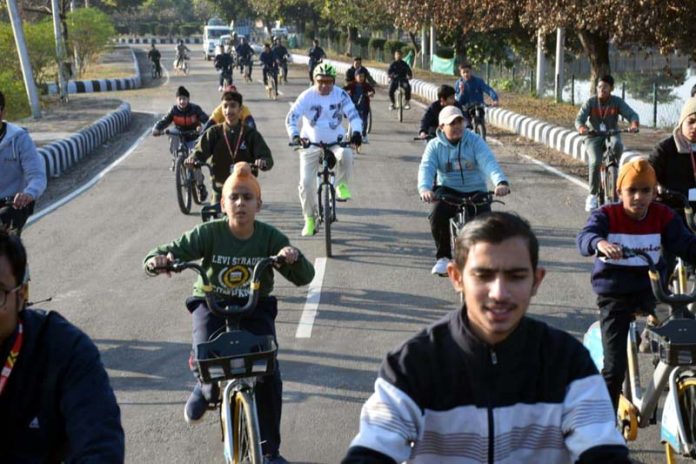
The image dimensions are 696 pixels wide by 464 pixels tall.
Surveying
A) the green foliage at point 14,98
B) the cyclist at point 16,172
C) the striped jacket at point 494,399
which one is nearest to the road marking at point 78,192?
the cyclist at point 16,172

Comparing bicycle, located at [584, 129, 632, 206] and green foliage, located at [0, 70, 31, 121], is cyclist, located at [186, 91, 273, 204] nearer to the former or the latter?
bicycle, located at [584, 129, 632, 206]

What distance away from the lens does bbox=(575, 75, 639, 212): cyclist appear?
13273 mm

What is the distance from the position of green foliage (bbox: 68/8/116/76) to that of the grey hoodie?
38510mm

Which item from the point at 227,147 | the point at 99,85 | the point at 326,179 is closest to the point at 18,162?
the point at 227,147

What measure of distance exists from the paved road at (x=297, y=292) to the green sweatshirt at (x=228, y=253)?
1046 mm

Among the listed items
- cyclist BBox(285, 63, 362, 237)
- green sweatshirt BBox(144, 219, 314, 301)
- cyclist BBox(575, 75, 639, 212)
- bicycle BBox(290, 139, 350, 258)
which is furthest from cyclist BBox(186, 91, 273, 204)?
green sweatshirt BBox(144, 219, 314, 301)

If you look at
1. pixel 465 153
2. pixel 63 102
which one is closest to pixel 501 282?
pixel 465 153

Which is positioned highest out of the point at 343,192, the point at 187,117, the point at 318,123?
the point at 318,123

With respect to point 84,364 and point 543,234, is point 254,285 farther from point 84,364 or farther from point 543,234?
point 543,234

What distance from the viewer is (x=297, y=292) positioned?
32.4ft

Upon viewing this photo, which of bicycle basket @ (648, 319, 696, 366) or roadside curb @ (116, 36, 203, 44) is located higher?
bicycle basket @ (648, 319, 696, 366)

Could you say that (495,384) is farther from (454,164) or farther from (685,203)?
(454,164)

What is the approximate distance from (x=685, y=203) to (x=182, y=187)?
8.37m

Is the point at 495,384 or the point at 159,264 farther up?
the point at 495,384
